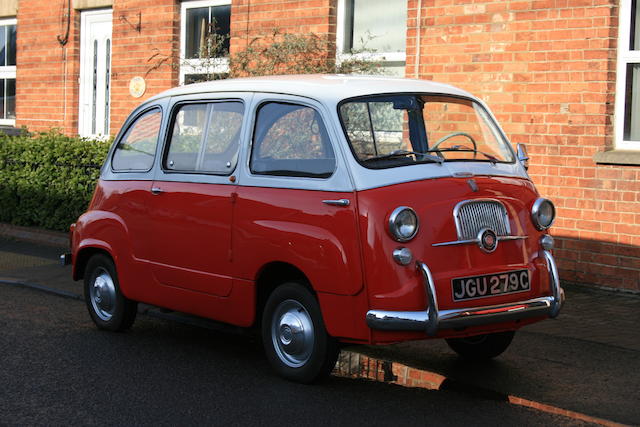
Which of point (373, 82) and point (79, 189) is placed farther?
point (79, 189)

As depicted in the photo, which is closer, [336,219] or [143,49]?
[336,219]

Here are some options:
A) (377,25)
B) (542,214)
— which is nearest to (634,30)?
(377,25)

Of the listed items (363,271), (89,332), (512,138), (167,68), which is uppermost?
(167,68)

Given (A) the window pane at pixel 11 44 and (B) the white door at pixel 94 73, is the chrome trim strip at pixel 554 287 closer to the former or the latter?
(B) the white door at pixel 94 73

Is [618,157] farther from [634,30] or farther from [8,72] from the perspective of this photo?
[8,72]

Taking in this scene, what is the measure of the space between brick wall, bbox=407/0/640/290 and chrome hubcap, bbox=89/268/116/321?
470cm

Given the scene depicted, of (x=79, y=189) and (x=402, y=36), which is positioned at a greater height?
(x=402, y=36)

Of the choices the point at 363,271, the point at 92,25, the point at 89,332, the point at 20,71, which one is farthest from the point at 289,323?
the point at 20,71

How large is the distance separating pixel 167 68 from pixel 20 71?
13.1 ft

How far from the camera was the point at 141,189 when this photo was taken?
7.79m

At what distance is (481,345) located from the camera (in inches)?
283

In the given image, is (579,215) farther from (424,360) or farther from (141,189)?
(141,189)

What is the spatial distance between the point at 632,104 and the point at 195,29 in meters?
7.03

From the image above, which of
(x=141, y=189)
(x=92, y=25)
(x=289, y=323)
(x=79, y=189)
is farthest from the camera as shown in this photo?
(x=92, y=25)
